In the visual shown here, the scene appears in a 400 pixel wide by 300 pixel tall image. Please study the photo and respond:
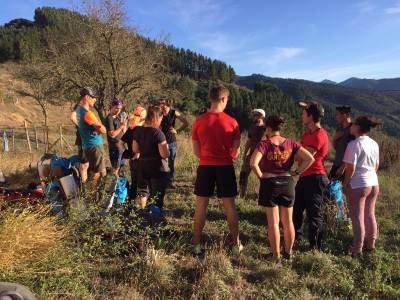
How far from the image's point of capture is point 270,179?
14.0ft

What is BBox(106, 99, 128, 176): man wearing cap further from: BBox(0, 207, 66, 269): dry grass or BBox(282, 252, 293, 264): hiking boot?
BBox(282, 252, 293, 264): hiking boot

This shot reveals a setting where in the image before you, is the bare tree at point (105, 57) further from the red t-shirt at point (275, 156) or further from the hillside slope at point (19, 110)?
the red t-shirt at point (275, 156)

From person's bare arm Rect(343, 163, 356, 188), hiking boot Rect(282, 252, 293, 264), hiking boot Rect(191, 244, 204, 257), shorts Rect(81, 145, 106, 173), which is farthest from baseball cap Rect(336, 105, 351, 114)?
shorts Rect(81, 145, 106, 173)

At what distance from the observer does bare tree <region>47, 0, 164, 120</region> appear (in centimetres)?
2155

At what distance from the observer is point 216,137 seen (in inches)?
171

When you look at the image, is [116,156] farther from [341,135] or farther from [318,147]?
[341,135]

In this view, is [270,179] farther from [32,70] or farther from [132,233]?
[32,70]

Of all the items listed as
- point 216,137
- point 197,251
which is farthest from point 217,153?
point 197,251

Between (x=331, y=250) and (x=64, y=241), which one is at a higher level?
(x=64, y=241)

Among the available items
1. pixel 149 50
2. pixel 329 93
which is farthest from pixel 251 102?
pixel 329 93

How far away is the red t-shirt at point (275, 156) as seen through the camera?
421 cm

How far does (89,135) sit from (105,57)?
17.6m

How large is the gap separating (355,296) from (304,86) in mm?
182983

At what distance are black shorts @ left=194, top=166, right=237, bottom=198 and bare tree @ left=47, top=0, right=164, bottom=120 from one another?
18065mm
